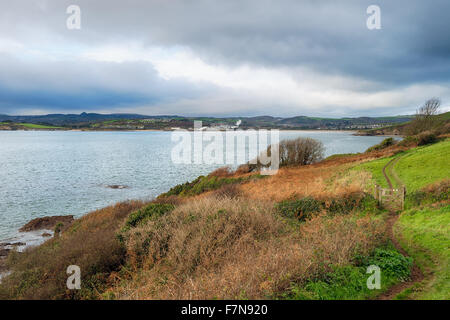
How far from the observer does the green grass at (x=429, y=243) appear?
6629 mm

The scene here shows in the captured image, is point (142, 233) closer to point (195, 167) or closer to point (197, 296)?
point (197, 296)

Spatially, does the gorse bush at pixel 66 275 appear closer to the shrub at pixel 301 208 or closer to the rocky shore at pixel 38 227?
the rocky shore at pixel 38 227

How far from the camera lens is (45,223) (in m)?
24.7

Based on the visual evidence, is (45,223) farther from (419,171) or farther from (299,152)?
(299,152)

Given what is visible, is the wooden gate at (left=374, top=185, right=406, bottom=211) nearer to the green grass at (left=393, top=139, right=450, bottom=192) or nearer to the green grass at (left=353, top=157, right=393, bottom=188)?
the green grass at (left=393, top=139, right=450, bottom=192)

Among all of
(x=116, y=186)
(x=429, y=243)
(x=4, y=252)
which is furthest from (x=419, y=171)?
(x=116, y=186)

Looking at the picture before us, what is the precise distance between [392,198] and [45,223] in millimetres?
29303

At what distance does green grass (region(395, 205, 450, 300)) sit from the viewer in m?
6.63

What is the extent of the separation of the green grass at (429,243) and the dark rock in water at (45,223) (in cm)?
2506

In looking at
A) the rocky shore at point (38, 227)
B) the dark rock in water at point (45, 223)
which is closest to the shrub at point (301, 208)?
the rocky shore at point (38, 227)

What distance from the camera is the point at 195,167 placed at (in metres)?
56.0

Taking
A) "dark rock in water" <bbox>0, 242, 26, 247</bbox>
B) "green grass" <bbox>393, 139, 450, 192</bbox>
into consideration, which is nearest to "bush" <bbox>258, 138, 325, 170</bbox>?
"green grass" <bbox>393, 139, 450, 192</bbox>
